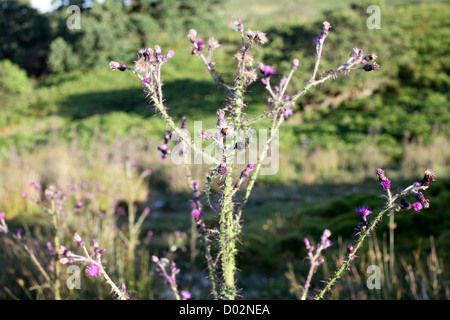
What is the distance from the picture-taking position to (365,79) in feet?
53.0

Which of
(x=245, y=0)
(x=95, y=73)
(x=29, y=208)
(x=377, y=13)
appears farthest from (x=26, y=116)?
(x=245, y=0)

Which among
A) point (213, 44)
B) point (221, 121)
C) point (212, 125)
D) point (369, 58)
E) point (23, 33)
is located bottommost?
point (221, 121)

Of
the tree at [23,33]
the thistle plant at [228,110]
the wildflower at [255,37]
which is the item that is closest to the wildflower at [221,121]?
the thistle plant at [228,110]

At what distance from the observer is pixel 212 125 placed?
14891 millimetres

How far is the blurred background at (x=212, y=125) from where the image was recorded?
10.8 ft

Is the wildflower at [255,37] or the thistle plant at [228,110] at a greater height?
the wildflower at [255,37]

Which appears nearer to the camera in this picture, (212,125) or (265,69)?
(265,69)

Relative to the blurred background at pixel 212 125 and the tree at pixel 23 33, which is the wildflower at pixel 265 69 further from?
the tree at pixel 23 33

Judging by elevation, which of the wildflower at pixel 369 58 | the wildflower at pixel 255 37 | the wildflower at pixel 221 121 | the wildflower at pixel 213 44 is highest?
the wildflower at pixel 213 44

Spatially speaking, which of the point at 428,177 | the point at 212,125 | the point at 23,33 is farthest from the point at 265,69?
the point at 23,33

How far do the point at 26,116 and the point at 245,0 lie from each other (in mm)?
96165

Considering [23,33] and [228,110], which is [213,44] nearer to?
[228,110]

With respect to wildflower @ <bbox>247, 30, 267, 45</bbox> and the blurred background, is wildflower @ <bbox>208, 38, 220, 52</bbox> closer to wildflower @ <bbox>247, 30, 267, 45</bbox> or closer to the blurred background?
the blurred background
